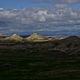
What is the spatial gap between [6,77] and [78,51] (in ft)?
347

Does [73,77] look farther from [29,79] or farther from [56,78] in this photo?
[29,79]

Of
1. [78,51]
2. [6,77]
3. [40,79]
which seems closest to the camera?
[40,79]

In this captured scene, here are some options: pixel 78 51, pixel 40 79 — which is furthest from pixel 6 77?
pixel 78 51

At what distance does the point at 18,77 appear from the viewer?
243 ft

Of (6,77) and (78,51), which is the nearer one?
(6,77)

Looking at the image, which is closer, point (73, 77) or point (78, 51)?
point (73, 77)

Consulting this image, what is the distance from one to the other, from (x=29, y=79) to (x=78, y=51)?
356ft

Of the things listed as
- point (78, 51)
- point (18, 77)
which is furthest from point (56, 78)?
point (78, 51)

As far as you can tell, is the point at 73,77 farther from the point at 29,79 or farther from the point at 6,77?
the point at 6,77

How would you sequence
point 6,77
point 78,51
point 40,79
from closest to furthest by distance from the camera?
point 40,79
point 6,77
point 78,51

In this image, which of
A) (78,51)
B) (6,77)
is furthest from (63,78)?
(78,51)

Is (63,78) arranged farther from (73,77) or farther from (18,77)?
(18,77)

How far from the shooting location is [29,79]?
70.6 meters

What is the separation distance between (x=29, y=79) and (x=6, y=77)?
6.10 m
